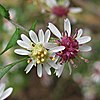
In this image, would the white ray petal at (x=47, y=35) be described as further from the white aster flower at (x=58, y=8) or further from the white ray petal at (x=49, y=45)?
the white aster flower at (x=58, y=8)

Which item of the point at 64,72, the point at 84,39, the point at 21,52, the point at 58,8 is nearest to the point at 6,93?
the point at 21,52

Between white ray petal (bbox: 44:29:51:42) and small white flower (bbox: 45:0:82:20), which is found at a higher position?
white ray petal (bbox: 44:29:51:42)

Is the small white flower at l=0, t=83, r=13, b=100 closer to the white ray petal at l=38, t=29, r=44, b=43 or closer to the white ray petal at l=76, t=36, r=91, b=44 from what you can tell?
the white ray petal at l=38, t=29, r=44, b=43

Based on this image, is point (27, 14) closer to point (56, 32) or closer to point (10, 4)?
point (10, 4)

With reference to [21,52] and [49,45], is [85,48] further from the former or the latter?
[21,52]

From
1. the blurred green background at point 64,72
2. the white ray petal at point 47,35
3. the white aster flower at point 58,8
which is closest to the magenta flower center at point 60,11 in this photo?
the white aster flower at point 58,8

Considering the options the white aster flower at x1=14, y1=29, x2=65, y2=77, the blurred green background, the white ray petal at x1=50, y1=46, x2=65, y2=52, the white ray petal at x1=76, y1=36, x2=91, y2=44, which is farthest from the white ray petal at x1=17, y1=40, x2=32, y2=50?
the blurred green background

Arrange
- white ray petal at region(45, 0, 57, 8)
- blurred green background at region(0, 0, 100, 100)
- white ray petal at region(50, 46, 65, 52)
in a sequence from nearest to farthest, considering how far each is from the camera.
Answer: white ray petal at region(50, 46, 65, 52)
white ray petal at region(45, 0, 57, 8)
blurred green background at region(0, 0, 100, 100)
